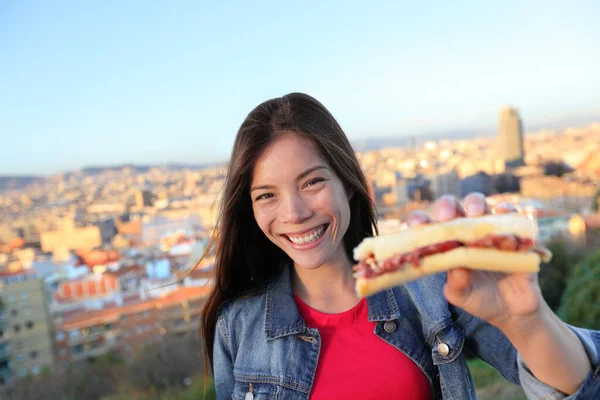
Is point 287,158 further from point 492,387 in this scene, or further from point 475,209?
point 492,387

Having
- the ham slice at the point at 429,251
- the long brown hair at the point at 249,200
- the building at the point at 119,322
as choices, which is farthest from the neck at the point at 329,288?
the building at the point at 119,322

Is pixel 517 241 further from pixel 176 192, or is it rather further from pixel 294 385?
pixel 176 192

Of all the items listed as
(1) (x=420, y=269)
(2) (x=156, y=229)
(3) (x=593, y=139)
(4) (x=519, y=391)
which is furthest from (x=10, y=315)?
(3) (x=593, y=139)

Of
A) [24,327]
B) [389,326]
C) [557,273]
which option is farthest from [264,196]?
[24,327]

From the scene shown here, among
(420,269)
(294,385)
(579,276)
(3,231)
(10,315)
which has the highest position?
(420,269)

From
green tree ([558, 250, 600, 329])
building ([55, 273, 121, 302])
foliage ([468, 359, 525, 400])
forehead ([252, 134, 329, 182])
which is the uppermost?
forehead ([252, 134, 329, 182])

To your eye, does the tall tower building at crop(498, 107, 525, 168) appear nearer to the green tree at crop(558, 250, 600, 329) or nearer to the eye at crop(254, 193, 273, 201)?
the green tree at crop(558, 250, 600, 329)

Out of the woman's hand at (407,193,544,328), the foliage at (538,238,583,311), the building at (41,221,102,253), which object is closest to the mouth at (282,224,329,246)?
the woman's hand at (407,193,544,328)
